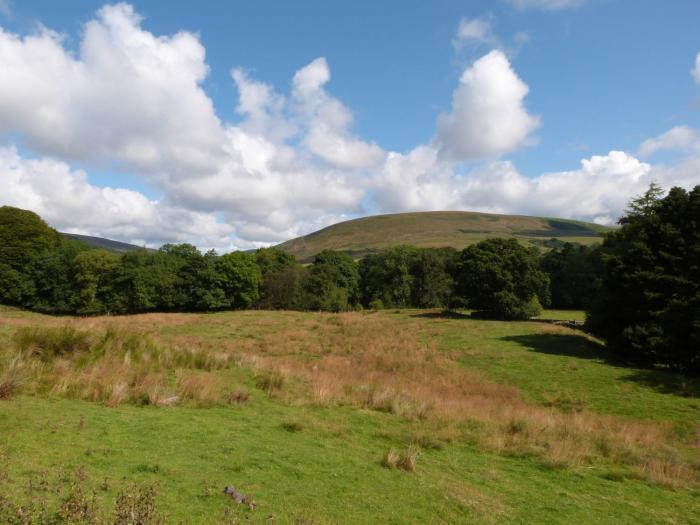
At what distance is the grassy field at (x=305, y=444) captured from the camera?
4961 mm

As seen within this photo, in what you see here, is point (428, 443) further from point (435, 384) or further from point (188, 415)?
point (435, 384)

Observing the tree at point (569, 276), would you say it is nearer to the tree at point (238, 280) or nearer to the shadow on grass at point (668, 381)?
the tree at point (238, 280)

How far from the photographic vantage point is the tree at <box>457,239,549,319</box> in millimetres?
47344

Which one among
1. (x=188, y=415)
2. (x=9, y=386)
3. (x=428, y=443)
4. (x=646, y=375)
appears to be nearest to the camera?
(x=9, y=386)

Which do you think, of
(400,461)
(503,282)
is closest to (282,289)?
(503,282)

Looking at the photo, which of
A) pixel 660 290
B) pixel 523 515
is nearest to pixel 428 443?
pixel 523 515

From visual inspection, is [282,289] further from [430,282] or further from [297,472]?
[297,472]

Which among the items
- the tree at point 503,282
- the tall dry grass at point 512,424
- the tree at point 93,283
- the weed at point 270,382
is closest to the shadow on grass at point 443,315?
the tree at point 503,282

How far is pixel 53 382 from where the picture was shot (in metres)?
8.41

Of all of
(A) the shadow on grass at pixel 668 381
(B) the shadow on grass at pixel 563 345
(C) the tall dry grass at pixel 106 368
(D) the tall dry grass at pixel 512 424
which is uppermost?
(C) the tall dry grass at pixel 106 368

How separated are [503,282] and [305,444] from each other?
45.0 metres

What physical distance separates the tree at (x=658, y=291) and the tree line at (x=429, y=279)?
7 centimetres

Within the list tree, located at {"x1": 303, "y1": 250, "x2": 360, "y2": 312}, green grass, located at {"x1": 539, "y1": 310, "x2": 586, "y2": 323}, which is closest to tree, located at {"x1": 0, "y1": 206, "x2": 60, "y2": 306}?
tree, located at {"x1": 303, "y1": 250, "x2": 360, "y2": 312}

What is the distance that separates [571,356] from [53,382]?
85.8ft
